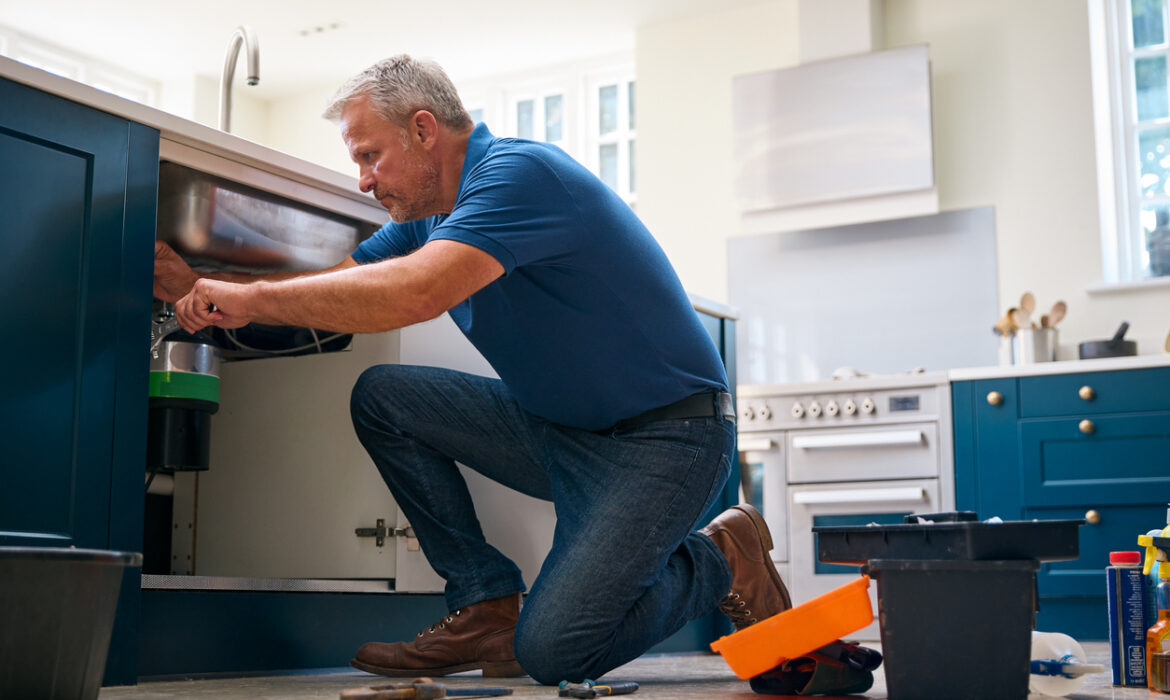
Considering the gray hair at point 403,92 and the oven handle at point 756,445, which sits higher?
the gray hair at point 403,92

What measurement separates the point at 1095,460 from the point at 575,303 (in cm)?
258

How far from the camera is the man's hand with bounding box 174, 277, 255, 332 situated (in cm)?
169

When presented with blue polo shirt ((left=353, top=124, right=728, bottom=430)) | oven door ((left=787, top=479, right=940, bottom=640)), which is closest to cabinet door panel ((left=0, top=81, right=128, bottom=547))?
blue polo shirt ((left=353, top=124, right=728, bottom=430))

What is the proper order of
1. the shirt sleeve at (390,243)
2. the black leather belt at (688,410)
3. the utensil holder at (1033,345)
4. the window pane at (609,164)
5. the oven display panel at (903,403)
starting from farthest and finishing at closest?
the window pane at (609,164)
the utensil holder at (1033,345)
the oven display panel at (903,403)
the shirt sleeve at (390,243)
the black leather belt at (688,410)

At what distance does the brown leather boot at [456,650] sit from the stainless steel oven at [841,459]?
2165 mm

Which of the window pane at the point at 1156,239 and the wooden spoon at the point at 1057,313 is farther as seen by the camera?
the window pane at the point at 1156,239

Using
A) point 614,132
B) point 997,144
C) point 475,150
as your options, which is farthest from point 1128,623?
point 614,132

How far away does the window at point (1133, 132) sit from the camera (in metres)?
4.61

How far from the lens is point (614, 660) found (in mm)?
1941

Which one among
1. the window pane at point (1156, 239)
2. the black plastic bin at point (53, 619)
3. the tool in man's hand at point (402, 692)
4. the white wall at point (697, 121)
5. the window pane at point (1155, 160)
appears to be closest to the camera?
the black plastic bin at point (53, 619)

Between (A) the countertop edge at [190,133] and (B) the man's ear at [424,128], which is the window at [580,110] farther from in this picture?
(B) the man's ear at [424,128]

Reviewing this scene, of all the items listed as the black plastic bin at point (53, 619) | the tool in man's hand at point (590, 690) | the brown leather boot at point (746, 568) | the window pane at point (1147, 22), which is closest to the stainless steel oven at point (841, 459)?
the window pane at point (1147, 22)

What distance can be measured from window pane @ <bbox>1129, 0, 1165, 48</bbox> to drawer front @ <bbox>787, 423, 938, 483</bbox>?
184 centimetres

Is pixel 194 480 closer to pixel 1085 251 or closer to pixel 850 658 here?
pixel 850 658
